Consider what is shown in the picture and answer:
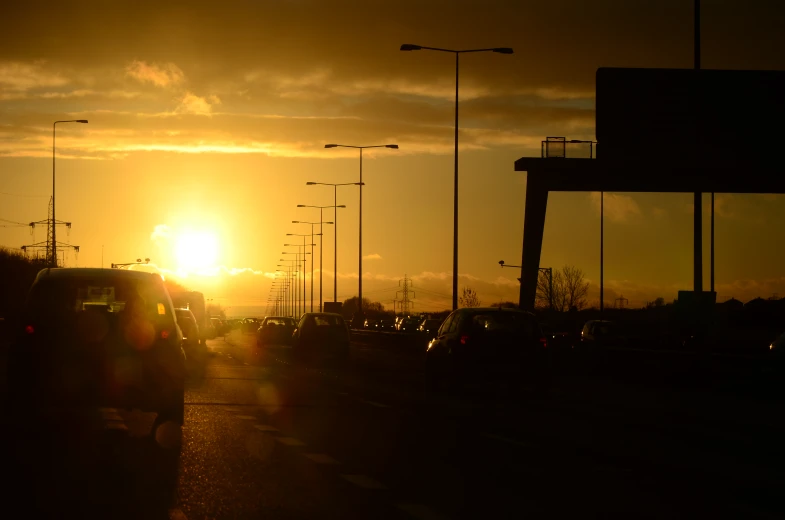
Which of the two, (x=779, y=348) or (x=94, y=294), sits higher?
(x=94, y=294)

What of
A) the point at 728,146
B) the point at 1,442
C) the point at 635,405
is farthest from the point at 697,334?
the point at 1,442

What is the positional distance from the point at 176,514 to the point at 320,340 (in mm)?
30661

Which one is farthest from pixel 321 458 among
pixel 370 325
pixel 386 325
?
pixel 370 325

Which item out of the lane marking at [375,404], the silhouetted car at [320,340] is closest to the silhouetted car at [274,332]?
the silhouetted car at [320,340]

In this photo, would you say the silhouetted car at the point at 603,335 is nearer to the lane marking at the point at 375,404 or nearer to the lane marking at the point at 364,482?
Answer: the lane marking at the point at 375,404

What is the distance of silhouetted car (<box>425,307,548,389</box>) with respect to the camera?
22.4 m

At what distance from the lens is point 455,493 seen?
988cm

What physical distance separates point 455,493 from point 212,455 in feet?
11.2

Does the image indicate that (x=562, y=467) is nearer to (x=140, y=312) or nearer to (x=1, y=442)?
(x=140, y=312)

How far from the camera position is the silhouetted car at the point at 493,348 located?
73.5 ft

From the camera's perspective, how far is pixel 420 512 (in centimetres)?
881

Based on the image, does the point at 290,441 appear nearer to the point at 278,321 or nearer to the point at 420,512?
the point at 420,512

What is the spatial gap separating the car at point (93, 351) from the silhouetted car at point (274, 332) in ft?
132

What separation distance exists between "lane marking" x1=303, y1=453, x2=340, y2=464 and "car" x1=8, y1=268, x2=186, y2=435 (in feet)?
6.84
